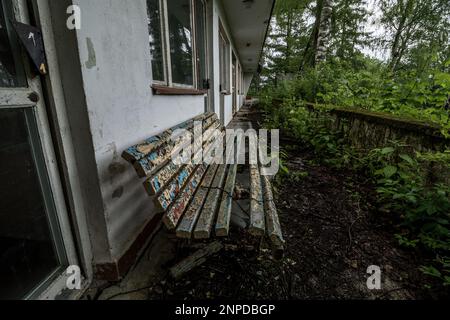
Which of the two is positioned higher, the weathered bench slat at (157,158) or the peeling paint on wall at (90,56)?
the peeling paint on wall at (90,56)

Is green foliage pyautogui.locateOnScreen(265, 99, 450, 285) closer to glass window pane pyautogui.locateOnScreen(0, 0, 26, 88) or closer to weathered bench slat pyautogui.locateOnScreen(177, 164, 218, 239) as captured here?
weathered bench slat pyautogui.locateOnScreen(177, 164, 218, 239)

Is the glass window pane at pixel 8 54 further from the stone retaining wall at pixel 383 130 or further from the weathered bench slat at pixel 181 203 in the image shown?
the stone retaining wall at pixel 383 130

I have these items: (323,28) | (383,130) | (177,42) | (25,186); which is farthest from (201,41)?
(323,28)

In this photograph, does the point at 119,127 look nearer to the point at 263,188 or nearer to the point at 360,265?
the point at 263,188

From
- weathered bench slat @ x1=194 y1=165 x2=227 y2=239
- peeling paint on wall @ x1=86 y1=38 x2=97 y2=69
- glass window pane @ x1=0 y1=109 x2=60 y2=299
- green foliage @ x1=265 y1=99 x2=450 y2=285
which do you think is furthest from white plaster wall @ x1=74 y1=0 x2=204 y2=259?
green foliage @ x1=265 y1=99 x2=450 y2=285

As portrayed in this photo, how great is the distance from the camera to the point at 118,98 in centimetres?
130

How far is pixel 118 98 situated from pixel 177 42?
153 centimetres

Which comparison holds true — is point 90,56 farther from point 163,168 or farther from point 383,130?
point 383,130

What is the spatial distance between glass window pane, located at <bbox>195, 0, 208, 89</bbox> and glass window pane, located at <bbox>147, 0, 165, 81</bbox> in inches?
50.6

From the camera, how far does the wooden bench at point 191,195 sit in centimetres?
113

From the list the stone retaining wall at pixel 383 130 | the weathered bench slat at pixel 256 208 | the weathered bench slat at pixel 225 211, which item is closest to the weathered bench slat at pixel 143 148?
the weathered bench slat at pixel 225 211

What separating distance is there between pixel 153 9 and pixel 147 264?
6.80ft

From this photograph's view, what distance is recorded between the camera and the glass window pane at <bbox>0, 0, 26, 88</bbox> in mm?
869
